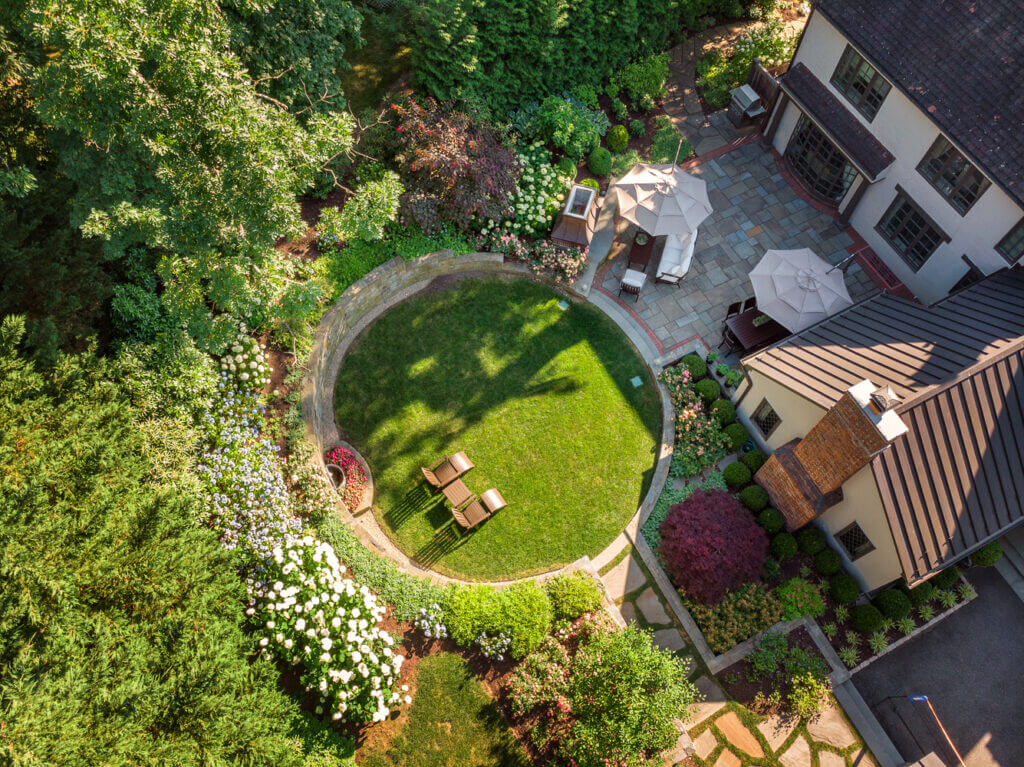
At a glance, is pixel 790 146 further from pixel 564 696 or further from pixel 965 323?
pixel 564 696

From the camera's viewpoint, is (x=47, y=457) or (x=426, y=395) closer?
(x=47, y=457)

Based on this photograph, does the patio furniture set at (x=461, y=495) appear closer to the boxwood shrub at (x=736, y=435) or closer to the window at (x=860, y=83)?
the boxwood shrub at (x=736, y=435)

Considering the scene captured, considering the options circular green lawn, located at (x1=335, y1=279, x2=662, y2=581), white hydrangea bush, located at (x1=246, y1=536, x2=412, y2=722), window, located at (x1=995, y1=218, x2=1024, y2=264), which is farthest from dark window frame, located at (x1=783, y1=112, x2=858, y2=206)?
white hydrangea bush, located at (x1=246, y1=536, x2=412, y2=722)

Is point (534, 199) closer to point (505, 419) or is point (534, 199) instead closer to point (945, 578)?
point (505, 419)

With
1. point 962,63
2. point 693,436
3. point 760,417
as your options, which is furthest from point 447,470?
point 962,63

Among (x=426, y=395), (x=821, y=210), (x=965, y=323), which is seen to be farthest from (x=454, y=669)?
(x=821, y=210)

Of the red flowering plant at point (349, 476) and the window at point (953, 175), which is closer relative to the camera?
the red flowering plant at point (349, 476)

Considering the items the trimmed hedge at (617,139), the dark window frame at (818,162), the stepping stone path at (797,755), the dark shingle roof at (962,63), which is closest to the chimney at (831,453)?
the stepping stone path at (797,755)
